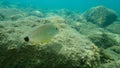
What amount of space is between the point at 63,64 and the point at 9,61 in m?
0.95

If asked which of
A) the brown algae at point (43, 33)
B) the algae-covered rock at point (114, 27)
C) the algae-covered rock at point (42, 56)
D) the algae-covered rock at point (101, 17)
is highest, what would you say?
the algae-covered rock at point (101, 17)

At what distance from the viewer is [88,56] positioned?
356cm

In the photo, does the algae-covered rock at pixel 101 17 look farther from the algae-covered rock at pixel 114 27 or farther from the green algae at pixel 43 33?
the green algae at pixel 43 33

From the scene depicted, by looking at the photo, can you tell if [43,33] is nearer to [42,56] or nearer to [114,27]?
[42,56]

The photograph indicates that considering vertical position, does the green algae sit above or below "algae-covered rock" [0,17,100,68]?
above

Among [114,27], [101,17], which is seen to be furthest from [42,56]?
[101,17]

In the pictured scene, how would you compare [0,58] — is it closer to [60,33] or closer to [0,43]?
[0,43]

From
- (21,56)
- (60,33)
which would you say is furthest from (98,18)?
(21,56)

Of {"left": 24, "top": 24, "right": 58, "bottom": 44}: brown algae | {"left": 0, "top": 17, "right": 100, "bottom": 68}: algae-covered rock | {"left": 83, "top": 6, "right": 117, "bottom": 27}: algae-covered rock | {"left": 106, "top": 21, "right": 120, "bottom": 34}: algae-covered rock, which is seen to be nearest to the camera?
{"left": 24, "top": 24, "right": 58, "bottom": 44}: brown algae

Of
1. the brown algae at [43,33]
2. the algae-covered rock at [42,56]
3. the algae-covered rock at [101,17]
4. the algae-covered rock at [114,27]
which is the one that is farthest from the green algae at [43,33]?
the algae-covered rock at [101,17]

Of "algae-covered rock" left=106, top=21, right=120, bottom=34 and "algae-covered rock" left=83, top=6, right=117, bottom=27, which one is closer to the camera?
"algae-covered rock" left=106, top=21, right=120, bottom=34

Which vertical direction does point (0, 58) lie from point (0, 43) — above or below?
below

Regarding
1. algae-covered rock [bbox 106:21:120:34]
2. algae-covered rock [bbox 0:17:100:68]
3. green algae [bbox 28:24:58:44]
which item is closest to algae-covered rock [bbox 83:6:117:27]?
algae-covered rock [bbox 106:21:120:34]

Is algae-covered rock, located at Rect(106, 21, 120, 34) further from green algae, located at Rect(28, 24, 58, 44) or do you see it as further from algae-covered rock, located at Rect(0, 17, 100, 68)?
green algae, located at Rect(28, 24, 58, 44)
